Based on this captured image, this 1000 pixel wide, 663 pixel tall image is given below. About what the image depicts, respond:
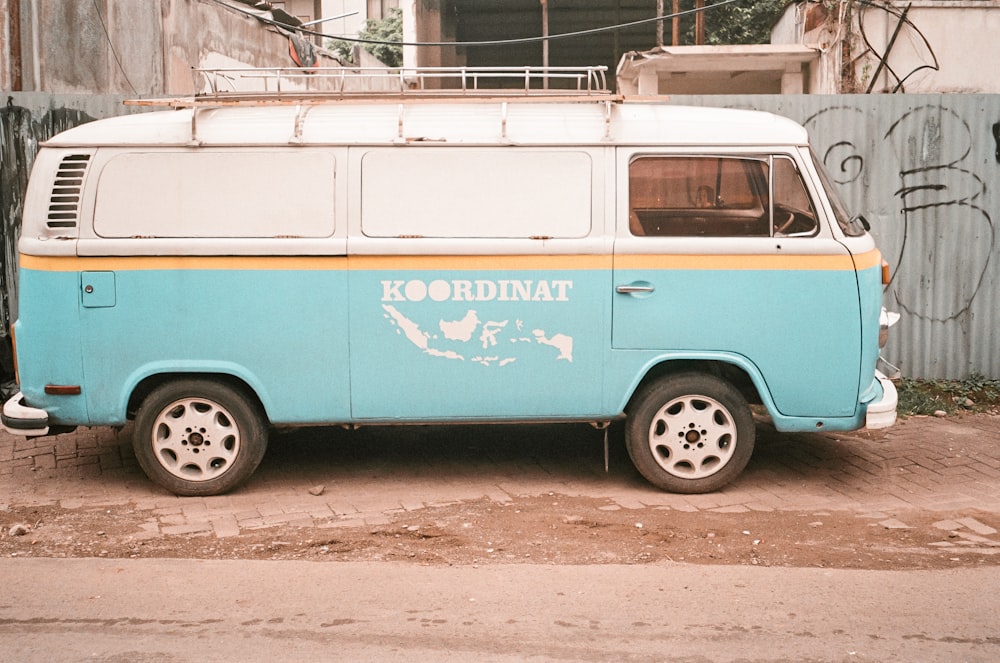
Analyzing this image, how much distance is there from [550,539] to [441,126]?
246 cm

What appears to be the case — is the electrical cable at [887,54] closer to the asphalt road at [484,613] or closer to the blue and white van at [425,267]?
the blue and white van at [425,267]

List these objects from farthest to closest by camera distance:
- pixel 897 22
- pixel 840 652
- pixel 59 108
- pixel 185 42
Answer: pixel 185 42 < pixel 897 22 < pixel 59 108 < pixel 840 652

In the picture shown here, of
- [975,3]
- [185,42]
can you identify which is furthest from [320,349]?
[975,3]

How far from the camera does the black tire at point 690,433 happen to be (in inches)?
247

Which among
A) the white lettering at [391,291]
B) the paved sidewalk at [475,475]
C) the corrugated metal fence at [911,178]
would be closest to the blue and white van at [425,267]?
the white lettering at [391,291]

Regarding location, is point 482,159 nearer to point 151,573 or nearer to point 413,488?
point 413,488

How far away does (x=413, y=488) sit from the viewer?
6.59 m

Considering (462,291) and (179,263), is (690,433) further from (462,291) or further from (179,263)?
(179,263)

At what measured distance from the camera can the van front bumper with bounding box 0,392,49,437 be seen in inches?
243

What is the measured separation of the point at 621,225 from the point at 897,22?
702 centimetres

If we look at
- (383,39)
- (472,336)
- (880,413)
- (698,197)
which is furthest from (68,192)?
(383,39)

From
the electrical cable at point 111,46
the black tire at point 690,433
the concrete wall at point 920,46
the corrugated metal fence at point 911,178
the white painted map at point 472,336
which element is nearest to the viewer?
the white painted map at point 472,336

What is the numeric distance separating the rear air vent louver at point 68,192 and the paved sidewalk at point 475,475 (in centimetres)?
169

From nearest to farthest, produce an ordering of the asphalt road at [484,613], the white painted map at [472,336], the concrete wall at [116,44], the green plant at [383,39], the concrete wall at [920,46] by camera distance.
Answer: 1. the asphalt road at [484,613]
2. the white painted map at [472,336]
3. the concrete wall at [116,44]
4. the concrete wall at [920,46]
5. the green plant at [383,39]
